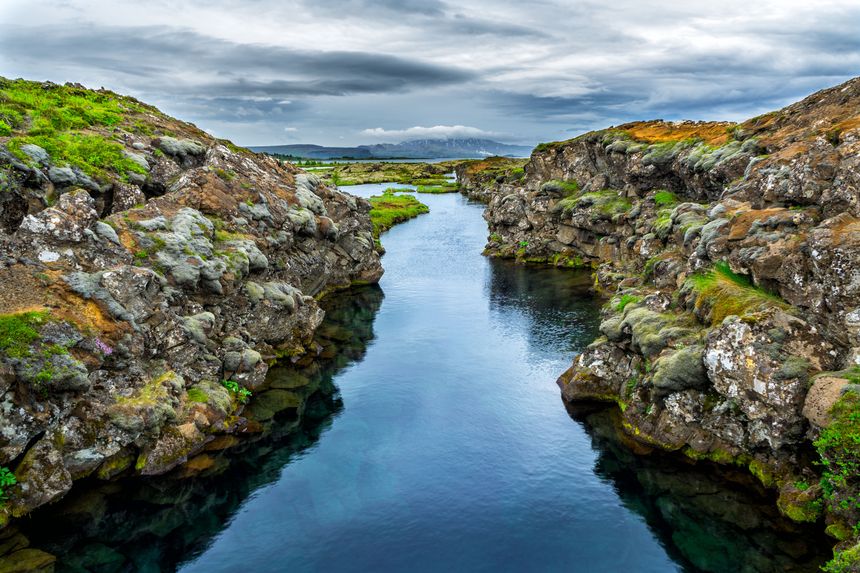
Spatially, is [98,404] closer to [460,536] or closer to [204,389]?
[204,389]

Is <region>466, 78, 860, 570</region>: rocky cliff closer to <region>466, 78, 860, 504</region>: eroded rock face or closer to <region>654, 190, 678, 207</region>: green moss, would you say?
<region>466, 78, 860, 504</region>: eroded rock face

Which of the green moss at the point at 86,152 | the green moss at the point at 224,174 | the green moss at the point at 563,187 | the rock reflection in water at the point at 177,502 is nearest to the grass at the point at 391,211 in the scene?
the green moss at the point at 563,187

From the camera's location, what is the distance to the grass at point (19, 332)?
3569 cm

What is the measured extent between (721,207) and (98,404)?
185 feet

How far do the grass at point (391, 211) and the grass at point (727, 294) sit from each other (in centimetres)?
9616

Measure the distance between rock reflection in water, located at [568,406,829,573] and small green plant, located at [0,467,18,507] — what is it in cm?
3811

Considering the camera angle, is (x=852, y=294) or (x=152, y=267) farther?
(x=152, y=267)

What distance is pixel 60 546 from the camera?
33250 millimetres

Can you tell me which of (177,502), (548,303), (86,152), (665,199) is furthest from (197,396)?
(665,199)

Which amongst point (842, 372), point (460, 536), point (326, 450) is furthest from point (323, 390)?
point (842, 372)

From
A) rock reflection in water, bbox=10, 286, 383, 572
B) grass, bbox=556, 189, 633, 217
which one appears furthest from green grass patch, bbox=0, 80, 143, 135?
grass, bbox=556, 189, 633, 217

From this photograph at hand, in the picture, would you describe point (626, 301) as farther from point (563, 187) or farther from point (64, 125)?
point (563, 187)

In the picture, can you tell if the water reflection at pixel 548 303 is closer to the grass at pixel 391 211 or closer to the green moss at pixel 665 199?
the green moss at pixel 665 199

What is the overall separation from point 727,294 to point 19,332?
50.5 meters
